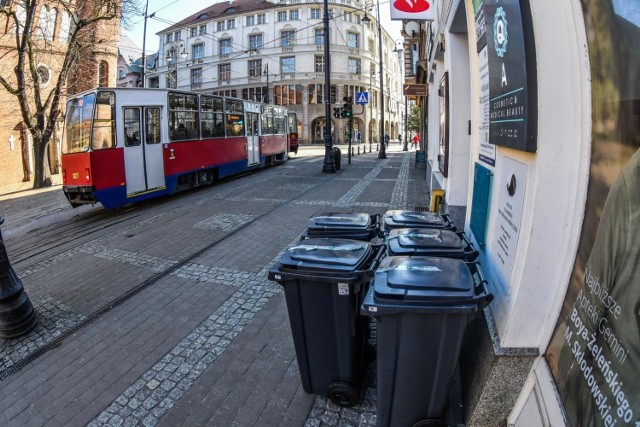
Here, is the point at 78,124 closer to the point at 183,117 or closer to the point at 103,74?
the point at 183,117

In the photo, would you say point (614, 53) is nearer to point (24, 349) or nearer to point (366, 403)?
point (366, 403)

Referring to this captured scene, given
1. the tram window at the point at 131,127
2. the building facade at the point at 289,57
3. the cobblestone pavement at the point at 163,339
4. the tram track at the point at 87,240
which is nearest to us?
the cobblestone pavement at the point at 163,339

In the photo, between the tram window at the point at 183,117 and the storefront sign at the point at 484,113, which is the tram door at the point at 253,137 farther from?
the storefront sign at the point at 484,113

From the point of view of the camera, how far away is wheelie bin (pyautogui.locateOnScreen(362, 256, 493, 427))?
2203 mm

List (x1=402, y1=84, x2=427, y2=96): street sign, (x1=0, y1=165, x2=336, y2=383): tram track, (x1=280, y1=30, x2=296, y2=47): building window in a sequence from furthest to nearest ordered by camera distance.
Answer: (x1=280, y1=30, x2=296, y2=47): building window, (x1=402, y1=84, x2=427, y2=96): street sign, (x1=0, y1=165, x2=336, y2=383): tram track

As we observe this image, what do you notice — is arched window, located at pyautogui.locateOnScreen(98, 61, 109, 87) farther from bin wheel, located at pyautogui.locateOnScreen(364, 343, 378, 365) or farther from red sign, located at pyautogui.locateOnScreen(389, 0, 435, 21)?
bin wheel, located at pyautogui.locateOnScreen(364, 343, 378, 365)

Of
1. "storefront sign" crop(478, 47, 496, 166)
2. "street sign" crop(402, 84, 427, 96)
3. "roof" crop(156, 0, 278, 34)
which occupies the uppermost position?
"roof" crop(156, 0, 278, 34)

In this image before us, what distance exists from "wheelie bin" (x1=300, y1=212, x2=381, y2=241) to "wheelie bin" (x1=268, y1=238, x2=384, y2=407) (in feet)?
1.56

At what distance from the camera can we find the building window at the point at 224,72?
5981 centimetres

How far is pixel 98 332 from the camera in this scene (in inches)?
164

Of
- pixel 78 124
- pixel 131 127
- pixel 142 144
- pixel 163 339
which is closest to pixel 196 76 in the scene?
pixel 142 144

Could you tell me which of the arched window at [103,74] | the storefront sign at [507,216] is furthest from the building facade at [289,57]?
the storefront sign at [507,216]

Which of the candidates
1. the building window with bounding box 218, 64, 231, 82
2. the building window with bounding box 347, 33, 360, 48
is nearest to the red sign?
the building window with bounding box 347, 33, 360, 48

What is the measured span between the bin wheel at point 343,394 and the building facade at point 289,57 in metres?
53.0
